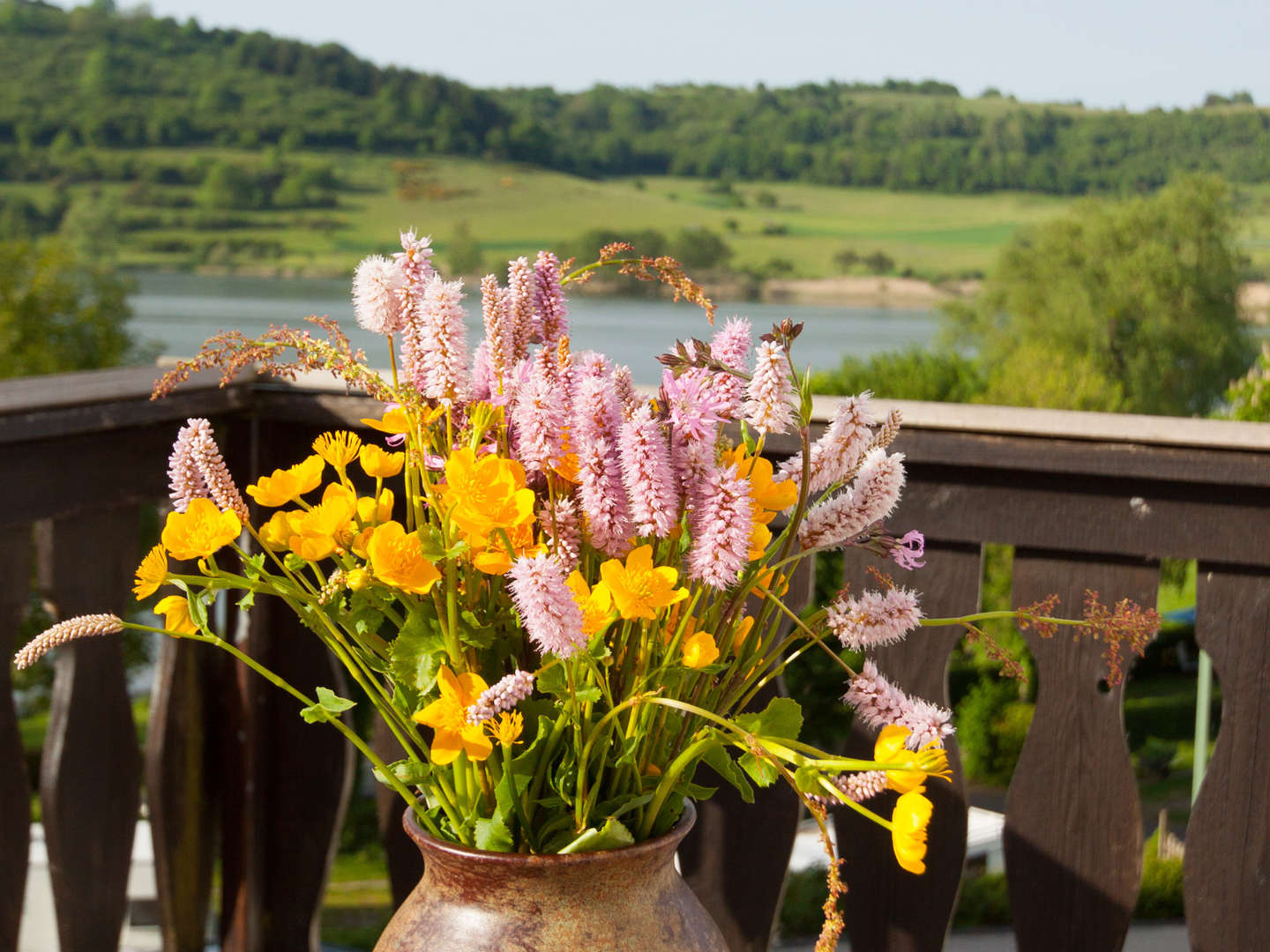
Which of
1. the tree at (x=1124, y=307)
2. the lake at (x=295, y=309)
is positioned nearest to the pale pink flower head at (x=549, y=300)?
the lake at (x=295, y=309)

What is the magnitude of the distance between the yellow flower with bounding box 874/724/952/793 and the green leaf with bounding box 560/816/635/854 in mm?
138

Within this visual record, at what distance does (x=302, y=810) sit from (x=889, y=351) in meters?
28.6

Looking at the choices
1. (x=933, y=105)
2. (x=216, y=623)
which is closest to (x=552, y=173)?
(x=933, y=105)

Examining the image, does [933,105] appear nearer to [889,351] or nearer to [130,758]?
[889,351]

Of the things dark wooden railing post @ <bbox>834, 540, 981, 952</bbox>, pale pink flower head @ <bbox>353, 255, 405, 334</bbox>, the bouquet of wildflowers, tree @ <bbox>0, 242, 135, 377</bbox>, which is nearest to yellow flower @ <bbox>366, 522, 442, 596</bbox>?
the bouquet of wildflowers

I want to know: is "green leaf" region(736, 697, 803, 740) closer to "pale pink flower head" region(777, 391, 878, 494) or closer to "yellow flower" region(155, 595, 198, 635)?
"pale pink flower head" region(777, 391, 878, 494)

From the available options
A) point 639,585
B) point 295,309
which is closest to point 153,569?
point 639,585

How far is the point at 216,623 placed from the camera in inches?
50.0

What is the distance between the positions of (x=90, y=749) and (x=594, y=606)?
75 centimetres

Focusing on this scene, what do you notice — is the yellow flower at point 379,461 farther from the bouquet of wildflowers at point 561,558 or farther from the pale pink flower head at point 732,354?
the pale pink flower head at point 732,354

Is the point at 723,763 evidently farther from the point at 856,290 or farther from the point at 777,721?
the point at 856,290

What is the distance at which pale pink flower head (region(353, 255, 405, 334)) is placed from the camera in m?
0.58

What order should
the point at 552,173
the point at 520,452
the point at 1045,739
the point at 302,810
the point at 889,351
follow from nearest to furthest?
the point at 520,452
the point at 1045,739
the point at 302,810
the point at 552,173
the point at 889,351

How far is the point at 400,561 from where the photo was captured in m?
0.54
